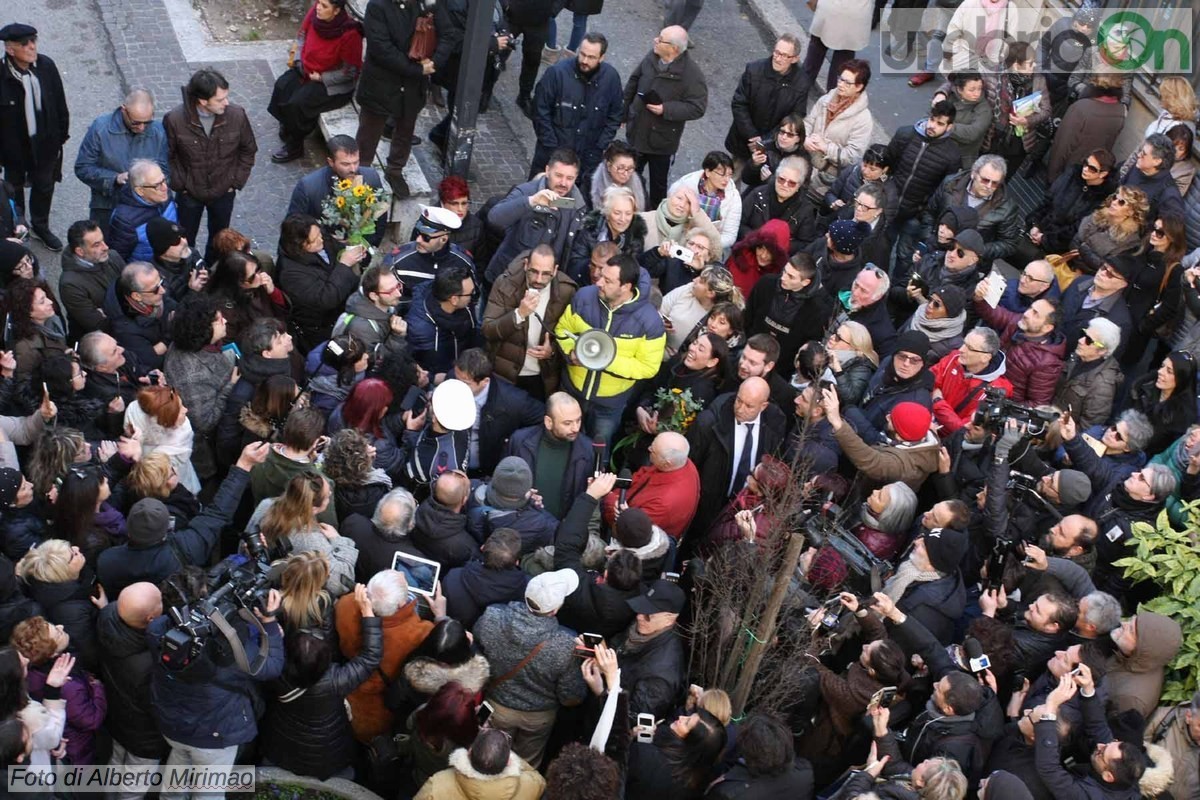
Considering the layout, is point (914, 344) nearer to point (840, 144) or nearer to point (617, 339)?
point (617, 339)

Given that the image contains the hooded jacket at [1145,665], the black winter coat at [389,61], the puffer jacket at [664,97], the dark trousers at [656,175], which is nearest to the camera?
the hooded jacket at [1145,665]

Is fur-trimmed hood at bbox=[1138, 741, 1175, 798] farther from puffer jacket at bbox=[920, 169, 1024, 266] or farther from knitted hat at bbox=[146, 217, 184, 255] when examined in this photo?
knitted hat at bbox=[146, 217, 184, 255]

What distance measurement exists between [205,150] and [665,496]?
4484 millimetres

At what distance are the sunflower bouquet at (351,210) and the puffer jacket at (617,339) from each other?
1.73m

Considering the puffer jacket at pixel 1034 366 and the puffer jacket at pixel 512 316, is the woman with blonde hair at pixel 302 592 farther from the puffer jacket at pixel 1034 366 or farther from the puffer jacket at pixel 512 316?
the puffer jacket at pixel 1034 366

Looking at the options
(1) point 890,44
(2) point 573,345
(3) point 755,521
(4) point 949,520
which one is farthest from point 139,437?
(1) point 890,44

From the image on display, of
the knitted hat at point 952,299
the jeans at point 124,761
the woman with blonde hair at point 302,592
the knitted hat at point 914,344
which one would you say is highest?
the knitted hat at point 914,344

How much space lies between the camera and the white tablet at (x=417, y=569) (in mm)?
6711

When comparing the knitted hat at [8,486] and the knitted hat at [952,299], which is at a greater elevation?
the knitted hat at [952,299]

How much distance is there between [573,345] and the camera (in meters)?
8.31

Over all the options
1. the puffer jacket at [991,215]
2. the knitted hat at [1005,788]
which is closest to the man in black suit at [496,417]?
the knitted hat at [1005,788]

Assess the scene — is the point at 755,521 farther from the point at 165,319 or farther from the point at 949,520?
the point at 165,319

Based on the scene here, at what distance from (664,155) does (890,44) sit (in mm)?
3942

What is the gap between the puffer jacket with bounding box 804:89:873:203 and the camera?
35.2 ft
